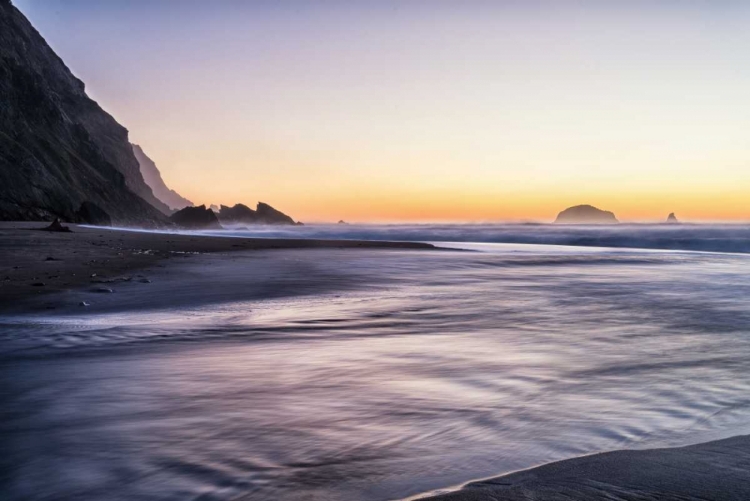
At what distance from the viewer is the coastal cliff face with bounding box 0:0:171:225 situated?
4131cm

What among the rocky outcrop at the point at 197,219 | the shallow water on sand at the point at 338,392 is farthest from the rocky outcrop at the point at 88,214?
the shallow water on sand at the point at 338,392

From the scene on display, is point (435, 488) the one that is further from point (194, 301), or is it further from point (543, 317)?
point (194, 301)

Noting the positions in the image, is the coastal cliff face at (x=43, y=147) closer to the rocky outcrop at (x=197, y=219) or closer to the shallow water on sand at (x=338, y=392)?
the rocky outcrop at (x=197, y=219)

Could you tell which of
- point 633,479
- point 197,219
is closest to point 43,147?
point 197,219

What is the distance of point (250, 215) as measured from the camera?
433 ft

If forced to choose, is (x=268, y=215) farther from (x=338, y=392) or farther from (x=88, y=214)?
(x=338, y=392)

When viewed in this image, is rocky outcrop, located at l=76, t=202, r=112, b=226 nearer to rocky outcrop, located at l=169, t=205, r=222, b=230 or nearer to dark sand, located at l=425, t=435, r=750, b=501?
rocky outcrop, located at l=169, t=205, r=222, b=230

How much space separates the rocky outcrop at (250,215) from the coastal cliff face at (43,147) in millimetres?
53565

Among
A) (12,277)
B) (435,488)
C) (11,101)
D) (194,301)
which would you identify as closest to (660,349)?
(435,488)

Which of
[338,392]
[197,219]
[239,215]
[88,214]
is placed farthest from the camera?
[239,215]

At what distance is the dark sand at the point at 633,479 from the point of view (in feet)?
5.94

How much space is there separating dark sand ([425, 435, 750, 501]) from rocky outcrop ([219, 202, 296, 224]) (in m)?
131

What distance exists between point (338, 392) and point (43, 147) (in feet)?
176

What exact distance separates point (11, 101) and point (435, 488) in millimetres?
53556
